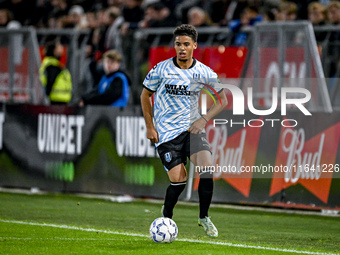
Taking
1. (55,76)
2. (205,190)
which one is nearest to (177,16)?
(55,76)

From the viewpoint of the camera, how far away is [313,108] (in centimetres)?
1177

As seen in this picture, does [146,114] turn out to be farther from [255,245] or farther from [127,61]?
[127,61]

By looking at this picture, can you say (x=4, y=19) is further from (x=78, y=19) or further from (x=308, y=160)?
(x=308, y=160)

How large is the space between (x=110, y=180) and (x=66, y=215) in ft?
7.92

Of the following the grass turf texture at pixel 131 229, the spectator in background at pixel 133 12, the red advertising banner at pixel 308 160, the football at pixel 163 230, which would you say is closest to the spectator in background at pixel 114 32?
the spectator in background at pixel 133 12

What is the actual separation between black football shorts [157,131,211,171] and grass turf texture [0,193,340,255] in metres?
0.88

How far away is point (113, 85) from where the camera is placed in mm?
13219

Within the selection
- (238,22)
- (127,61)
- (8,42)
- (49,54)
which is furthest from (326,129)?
(8,42)

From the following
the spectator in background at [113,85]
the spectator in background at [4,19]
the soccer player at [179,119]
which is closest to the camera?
the soccer player at [179,119]

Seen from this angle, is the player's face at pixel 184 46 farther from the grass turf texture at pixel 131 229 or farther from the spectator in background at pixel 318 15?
the spectator in background at pixel 318 15

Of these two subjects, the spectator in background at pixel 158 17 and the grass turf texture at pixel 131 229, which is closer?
the grass turf texture at pixel 131 229

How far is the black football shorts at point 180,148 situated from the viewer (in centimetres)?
840

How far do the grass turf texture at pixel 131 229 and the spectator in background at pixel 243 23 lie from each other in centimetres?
346

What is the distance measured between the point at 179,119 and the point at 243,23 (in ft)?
19.3
